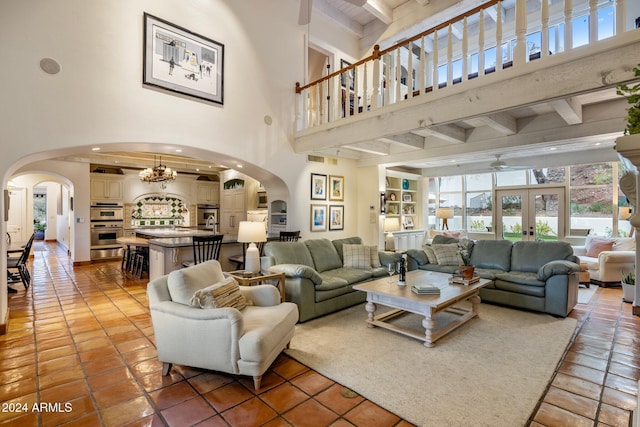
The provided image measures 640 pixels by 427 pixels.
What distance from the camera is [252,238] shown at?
372 centimetres

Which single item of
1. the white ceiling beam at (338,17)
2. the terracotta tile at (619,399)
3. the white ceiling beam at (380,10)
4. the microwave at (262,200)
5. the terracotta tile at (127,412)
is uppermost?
the white ceiling beam at (338,17)

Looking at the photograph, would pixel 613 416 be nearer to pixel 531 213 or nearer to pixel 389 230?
pixel 389 230

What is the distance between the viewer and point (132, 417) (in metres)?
1.99

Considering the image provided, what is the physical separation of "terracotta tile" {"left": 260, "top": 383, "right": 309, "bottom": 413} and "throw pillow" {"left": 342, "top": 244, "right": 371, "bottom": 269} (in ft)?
8.74

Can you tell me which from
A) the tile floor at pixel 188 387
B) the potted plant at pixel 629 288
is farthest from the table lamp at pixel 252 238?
the potted plant at pixel 629 288

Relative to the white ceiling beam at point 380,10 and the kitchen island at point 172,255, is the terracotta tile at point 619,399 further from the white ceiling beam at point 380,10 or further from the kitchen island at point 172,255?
the white ceiling beam at point 380,10

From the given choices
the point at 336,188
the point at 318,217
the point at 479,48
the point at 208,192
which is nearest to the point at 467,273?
the point at 479,48

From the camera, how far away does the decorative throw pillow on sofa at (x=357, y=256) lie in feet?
15.9

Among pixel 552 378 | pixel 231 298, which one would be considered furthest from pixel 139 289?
pixel 552 378

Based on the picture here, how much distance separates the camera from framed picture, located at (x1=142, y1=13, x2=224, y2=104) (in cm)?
412

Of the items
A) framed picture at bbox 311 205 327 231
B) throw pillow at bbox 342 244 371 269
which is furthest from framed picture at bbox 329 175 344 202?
throw pillow at bbox 342 244 371 269

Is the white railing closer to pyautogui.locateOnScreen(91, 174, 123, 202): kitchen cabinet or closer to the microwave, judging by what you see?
the microwave

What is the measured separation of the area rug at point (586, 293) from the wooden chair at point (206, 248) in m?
5.55

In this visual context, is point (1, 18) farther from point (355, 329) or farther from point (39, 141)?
point (355, 329)
